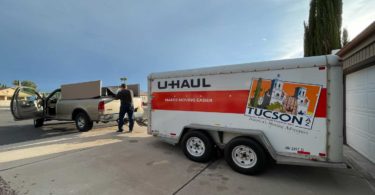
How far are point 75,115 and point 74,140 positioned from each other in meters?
2.15

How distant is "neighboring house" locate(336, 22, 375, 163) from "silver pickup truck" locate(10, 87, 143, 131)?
7.54m

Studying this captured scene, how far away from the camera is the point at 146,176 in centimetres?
339

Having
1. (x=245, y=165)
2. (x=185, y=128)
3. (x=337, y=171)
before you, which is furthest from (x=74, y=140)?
(x=337, y=171)

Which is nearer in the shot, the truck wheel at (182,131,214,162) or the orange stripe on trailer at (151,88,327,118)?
the orange stripe on trailer at (151,88,327,118)

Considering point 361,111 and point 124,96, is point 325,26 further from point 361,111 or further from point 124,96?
point 124,96

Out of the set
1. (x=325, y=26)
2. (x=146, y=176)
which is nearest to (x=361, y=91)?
(x=146, y=176)

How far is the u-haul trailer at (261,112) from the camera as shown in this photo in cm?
295

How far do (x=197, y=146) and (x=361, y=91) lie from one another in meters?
4.56

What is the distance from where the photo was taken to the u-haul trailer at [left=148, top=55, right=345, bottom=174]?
2.95 m

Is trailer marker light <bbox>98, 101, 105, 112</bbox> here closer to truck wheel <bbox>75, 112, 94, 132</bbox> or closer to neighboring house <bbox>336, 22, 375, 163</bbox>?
truck wheel <bbox>75, 112, 94, 132</bbox>

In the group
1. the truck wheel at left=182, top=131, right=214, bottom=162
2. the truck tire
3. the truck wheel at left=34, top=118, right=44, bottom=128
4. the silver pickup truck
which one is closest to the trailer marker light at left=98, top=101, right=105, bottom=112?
the silver pickup truck

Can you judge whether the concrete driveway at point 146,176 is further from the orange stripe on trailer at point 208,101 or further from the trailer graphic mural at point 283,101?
the orange stripe on trailer at point 208,101

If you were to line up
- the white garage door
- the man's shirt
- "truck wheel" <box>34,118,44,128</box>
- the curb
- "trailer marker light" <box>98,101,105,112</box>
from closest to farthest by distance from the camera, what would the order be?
the curb → the white garage door → the man's shirt → "trailer marker light" <box>98,101,105,112</box> → "truck wheel" <box>34,118,44,128</box>

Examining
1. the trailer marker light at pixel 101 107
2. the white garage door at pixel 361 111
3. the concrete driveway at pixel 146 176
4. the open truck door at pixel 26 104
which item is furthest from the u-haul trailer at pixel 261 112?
the open truck door at pixel 26 104
